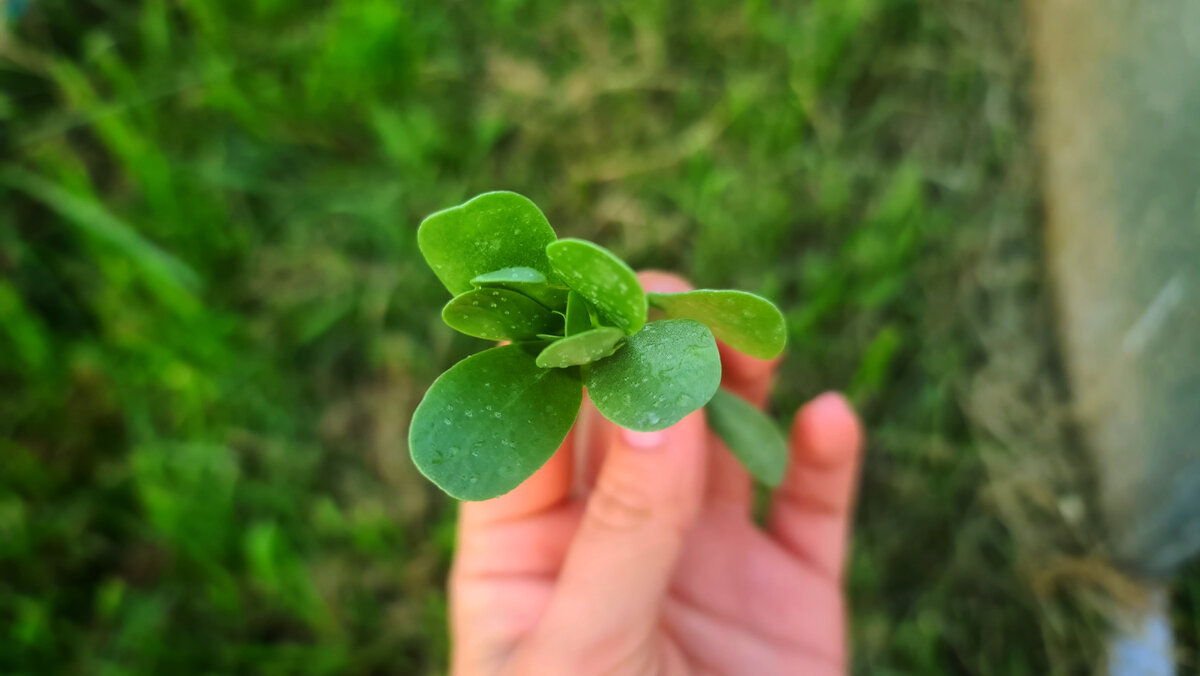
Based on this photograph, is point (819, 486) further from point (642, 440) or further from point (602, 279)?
point (602, 279)

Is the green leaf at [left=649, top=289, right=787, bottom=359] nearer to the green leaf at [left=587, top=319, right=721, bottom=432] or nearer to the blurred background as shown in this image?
the green leaf at [left=587, top=319, right=721, bottom=432]

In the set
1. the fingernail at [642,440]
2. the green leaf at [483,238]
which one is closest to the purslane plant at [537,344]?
the green leaf at [483,238]

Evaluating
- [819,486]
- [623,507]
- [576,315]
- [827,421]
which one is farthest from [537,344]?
[819,486]

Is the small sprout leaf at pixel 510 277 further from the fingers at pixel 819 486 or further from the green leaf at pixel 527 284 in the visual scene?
the fingers at pixel 819 486

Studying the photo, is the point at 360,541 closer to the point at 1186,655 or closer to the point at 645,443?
the point at 645,443

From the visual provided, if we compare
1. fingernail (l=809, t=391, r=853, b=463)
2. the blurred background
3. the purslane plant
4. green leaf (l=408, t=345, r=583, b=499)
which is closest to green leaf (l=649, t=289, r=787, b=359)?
the purslane plant

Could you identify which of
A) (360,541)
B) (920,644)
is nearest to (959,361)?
(920,644)
